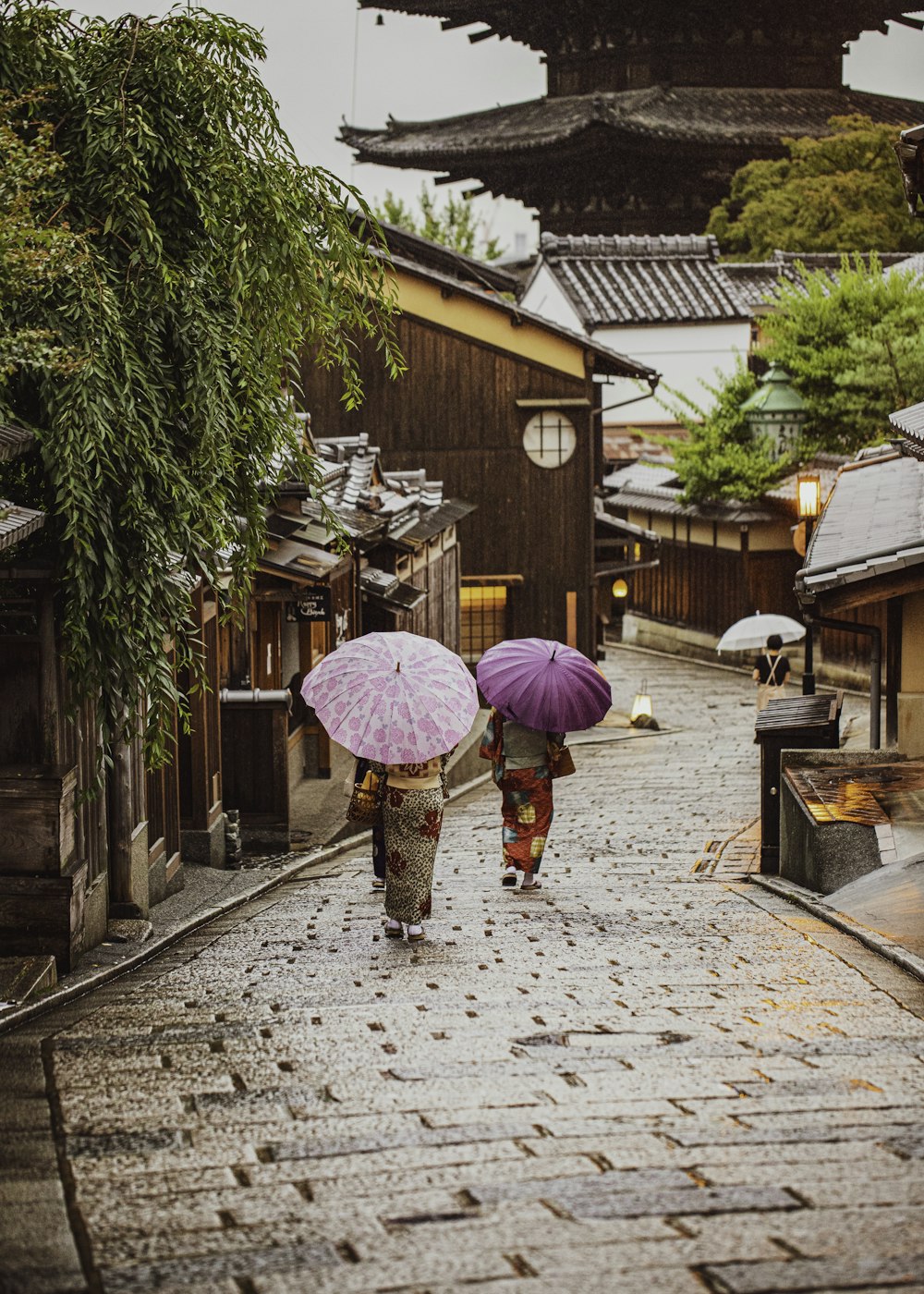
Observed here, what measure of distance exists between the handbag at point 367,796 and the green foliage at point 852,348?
19984 mm

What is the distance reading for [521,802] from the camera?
465 inches

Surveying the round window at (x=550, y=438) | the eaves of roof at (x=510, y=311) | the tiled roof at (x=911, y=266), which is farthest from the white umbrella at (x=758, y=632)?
the tiled roof at (x=911, y=266)

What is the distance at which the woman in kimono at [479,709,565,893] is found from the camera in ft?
38.5

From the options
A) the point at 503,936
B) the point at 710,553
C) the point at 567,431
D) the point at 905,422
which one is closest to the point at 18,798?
the point at 503,936

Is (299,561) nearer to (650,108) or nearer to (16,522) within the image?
(16,522)

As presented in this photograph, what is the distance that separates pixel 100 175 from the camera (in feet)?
28.0

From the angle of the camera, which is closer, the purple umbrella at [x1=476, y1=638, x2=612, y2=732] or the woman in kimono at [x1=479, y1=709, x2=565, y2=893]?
the purple umbrella at [x1=476, y1=638, x2=612, y2=732]

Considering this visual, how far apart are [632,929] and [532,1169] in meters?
5.20

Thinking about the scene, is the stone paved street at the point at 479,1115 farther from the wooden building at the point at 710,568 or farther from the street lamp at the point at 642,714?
the wooden building at the point at 710,568

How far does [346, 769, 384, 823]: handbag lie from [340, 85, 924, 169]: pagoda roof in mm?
34544

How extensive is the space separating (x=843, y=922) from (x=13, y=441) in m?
5.82

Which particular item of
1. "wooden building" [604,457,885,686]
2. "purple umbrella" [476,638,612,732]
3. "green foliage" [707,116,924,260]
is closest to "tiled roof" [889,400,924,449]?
"purple umbrella" [476,638,612,732]

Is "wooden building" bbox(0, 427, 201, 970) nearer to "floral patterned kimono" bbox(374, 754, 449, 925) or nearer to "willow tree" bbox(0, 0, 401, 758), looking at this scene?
"willow tree" bbox(0, 0, 401, 758)

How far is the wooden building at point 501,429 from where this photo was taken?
27797 millimetres
